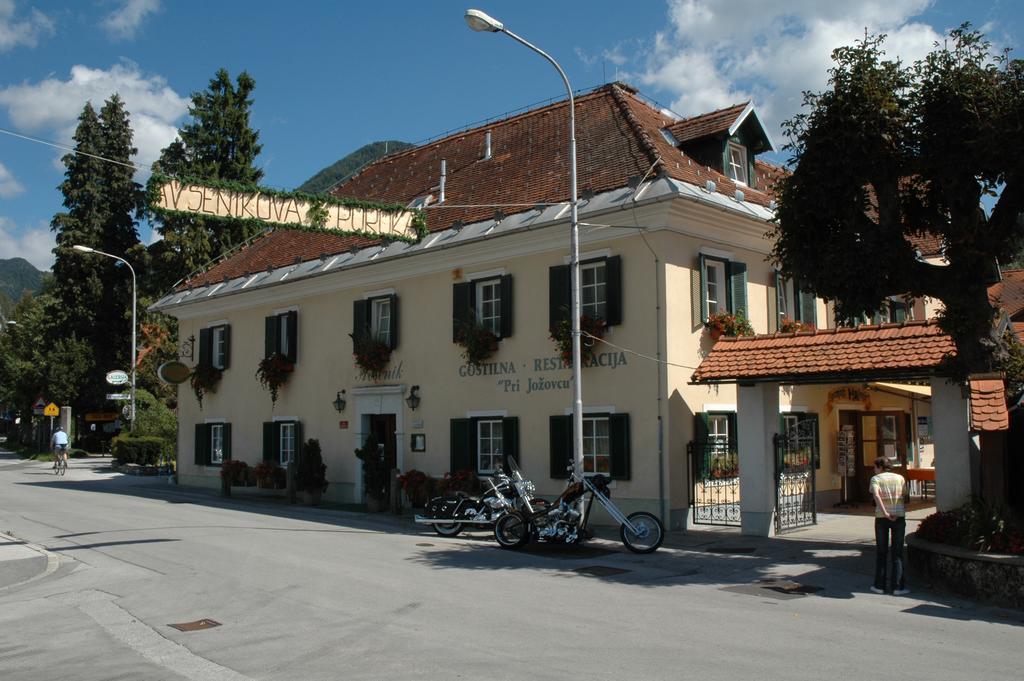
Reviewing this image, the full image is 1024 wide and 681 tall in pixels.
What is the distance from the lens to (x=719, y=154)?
19.6m

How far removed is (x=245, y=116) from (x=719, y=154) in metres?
32.2

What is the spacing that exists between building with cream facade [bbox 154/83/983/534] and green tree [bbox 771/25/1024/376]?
174 cm

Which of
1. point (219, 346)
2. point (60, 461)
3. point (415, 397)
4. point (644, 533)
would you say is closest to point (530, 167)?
point (415, 397)

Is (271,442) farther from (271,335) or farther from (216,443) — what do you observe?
(216,443)

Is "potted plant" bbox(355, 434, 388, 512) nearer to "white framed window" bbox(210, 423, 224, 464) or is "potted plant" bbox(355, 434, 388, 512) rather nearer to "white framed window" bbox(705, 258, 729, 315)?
"white framed window" bbox(705, 258, 729, 315)

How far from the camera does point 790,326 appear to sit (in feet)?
64.7

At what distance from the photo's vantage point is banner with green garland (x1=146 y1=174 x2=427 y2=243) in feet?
44.4

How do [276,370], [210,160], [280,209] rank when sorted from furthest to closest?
[210,160] → [276,370] → [280,209]

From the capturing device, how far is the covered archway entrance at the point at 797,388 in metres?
12.6

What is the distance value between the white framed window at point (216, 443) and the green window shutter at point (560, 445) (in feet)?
45.1

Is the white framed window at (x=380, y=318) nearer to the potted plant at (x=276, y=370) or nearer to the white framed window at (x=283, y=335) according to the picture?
the potted plant at (x=276, y=370)

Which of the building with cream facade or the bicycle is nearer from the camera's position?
the building with cream facade

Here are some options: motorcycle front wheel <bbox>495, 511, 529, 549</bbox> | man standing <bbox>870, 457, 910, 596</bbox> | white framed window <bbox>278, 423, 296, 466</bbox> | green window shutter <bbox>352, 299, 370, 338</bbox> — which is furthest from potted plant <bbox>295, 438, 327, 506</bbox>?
man standing <bbox>870, 457, 910, 596</bbox>

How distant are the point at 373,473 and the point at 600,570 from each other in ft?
30.1
